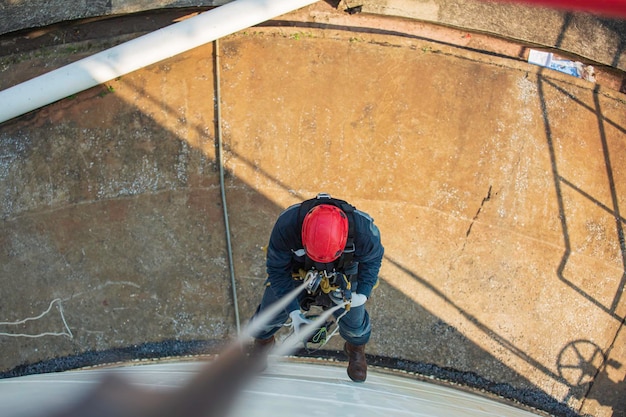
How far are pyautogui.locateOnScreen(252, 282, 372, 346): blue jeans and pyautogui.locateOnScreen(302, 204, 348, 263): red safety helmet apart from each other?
79 cm

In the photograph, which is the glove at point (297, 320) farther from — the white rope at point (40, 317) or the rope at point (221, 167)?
the white rope at point (40, 317)

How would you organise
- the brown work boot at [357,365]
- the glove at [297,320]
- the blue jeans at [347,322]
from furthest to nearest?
1. the brown work boot at [357,365]
2. the blue jeans at [347,322]
3. the glove at [297,320]

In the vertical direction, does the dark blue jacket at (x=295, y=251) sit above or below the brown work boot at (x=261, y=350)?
above

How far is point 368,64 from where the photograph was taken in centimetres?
586

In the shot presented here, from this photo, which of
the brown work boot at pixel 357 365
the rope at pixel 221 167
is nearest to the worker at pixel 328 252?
the brown work boot at pixel 357 365

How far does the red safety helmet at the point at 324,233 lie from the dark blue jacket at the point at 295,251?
0.18 metres

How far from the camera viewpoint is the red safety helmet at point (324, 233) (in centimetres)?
347

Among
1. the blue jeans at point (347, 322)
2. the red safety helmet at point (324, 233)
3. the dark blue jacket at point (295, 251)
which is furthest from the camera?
the blue jeans at point (347, 322)

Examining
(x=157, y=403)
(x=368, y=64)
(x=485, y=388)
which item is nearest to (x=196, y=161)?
(x=368, y=64)

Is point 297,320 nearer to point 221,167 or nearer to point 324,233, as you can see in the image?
point 324,233

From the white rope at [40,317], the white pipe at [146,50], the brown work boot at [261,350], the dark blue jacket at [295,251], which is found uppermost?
the white pipe at [146,50]

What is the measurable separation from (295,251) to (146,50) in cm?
303

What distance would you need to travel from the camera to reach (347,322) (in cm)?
449

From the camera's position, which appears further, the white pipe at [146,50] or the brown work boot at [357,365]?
the white pipe at [146,50]
